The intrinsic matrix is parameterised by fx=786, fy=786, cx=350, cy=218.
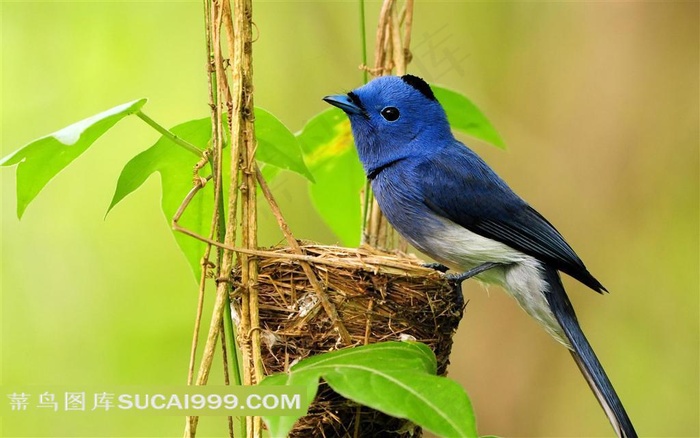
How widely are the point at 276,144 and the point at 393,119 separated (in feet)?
2.63

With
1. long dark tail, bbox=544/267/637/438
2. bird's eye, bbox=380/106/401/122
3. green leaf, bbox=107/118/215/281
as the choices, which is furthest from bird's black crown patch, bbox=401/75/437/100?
green leaf, bbox=107/118/215/281

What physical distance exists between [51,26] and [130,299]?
1.89 metres

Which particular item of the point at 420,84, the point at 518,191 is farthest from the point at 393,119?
the point at 518,191

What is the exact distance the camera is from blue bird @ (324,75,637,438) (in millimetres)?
2863

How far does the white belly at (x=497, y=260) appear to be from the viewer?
2848 mm

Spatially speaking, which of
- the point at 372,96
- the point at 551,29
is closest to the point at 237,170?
the point at 372,96

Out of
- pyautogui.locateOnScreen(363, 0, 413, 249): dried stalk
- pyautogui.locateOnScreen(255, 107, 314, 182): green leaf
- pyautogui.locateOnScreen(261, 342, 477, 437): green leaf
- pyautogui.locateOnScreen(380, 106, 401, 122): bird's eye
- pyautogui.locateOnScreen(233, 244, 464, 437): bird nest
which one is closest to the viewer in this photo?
pyautogui.locateOnScreen(261, 342, 477, 437): green leaf

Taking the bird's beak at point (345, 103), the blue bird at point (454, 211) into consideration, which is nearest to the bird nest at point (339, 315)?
the blue bird at point (454, 211)

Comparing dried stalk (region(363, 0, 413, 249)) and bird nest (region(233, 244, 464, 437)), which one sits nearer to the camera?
bird nest (region(233, 244, 464, 437))

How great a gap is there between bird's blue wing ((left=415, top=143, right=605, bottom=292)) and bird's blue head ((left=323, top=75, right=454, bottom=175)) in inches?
4.0

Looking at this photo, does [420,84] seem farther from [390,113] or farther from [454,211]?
[454,211]

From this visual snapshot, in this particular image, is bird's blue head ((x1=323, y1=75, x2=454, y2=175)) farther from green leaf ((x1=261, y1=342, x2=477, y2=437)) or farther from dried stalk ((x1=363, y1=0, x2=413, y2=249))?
green leaf ((x1=261, y1=342, x2=477, y2=437))

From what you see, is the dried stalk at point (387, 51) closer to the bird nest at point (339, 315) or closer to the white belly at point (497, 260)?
the white belly at point (497, 260)

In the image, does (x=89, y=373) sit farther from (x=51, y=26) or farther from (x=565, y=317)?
(x=565, y=317)
